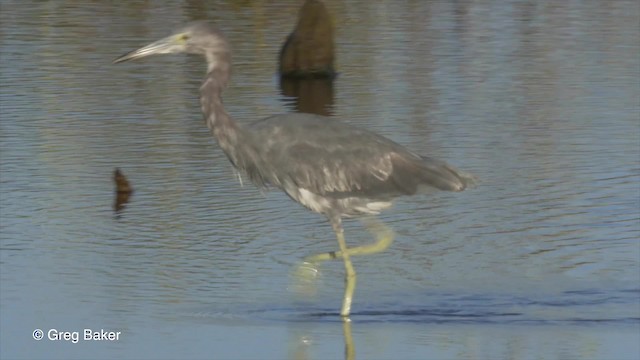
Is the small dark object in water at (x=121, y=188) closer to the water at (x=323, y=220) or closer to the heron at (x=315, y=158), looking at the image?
the water at (x=323, y=220)

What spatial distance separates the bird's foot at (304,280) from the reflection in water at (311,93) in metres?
6.10

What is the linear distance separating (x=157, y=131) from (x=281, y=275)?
497 centimetres

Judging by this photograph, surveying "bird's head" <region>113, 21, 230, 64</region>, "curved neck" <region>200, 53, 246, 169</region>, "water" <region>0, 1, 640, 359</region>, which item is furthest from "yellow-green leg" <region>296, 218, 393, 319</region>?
"bird's head" <region>113, 21, 230, 64</region>

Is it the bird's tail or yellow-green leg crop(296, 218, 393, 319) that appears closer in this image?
yellow-green leg crop(296, 218, 393, 319)

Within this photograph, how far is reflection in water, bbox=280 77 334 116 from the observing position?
628 inches

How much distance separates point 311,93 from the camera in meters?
16.9

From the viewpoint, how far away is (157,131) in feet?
47.7

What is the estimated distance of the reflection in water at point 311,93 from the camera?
15.9m

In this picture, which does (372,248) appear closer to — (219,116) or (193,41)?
(219,116)

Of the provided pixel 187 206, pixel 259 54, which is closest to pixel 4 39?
pixel 259 54

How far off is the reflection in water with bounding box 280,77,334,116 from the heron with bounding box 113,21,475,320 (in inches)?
235

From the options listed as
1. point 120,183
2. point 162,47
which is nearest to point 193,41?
point 162,47

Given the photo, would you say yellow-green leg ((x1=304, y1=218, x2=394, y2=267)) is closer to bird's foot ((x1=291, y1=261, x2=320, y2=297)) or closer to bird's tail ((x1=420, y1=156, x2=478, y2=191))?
bird's foot ((x1=291, y1=261, x2=320, y2=297))

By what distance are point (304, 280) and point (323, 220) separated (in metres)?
2.09
